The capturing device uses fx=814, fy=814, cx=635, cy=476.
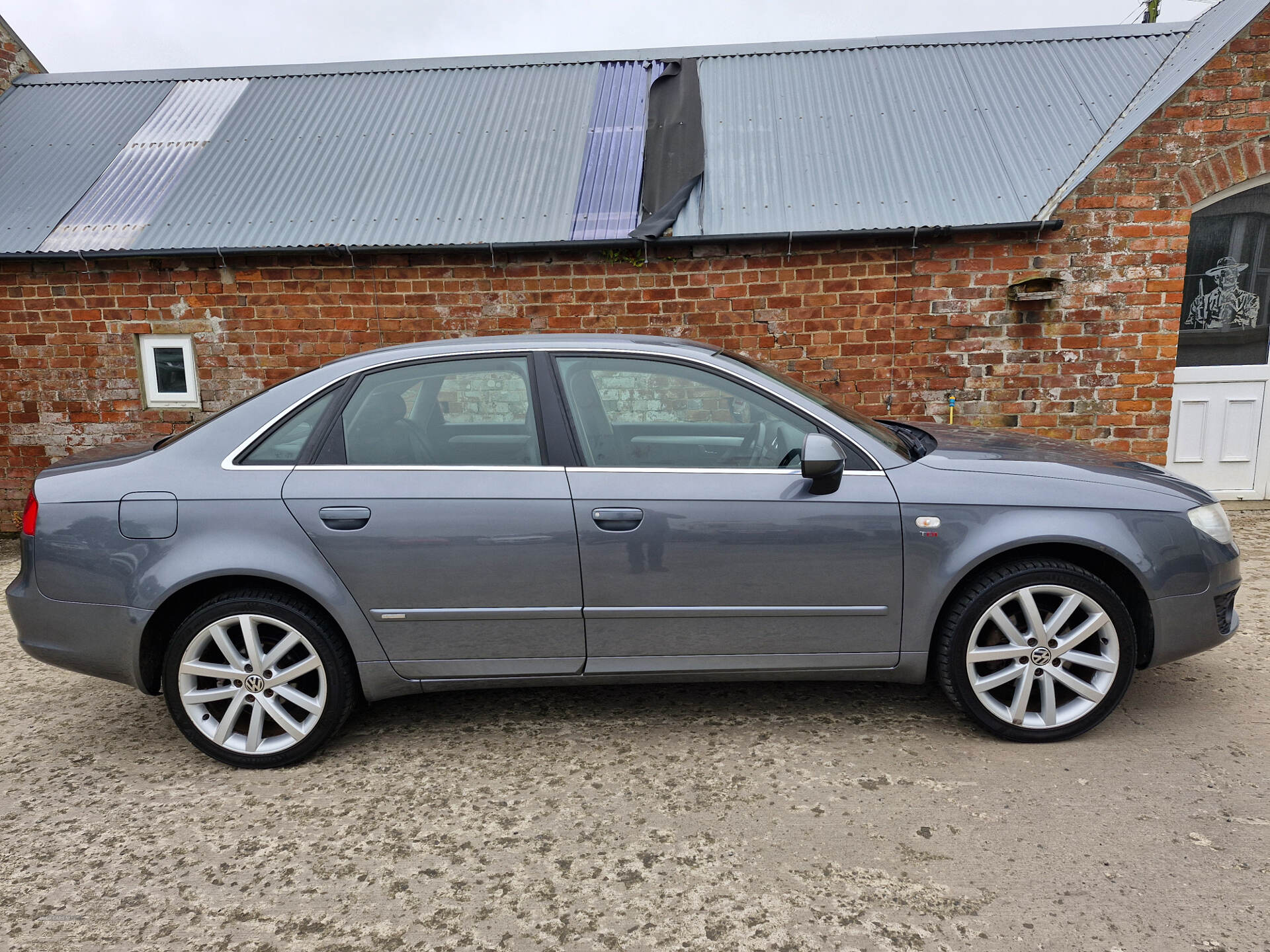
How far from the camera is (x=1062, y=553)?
312 centimetres

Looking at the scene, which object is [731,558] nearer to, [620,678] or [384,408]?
[620,678]

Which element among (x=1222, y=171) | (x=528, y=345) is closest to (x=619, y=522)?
(x=528, y=345)

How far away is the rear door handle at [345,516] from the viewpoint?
3016 millimetres

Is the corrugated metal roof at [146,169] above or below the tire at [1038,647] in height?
above

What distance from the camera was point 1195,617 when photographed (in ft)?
10.2

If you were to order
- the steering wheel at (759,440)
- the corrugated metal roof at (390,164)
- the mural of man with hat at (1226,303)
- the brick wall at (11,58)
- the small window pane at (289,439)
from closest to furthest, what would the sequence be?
the small window pane at (289,439)
the steering wheel at (759,440)
the corrugated metal roof at (390,164)
the mural of man with hat at (1226,303)
the brick wall at (11,58)

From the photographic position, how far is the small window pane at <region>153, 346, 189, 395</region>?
6.78 m

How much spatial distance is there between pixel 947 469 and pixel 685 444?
3.32 feet

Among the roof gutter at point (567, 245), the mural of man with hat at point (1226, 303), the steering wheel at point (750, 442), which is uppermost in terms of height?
the roof gutter at point (567, 245)

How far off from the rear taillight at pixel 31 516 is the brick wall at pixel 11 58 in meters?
7.72

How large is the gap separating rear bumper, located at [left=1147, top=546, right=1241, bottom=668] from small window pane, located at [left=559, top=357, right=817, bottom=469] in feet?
4.92

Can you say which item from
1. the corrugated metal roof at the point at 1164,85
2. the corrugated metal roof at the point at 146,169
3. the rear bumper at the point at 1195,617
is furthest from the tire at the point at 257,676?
the corrugated metal roof at the point at 1164,85

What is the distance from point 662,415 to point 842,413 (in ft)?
2.45

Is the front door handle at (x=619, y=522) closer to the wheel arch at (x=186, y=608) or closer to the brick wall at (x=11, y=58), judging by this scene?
the wheel arch at (x=186, y=608)
